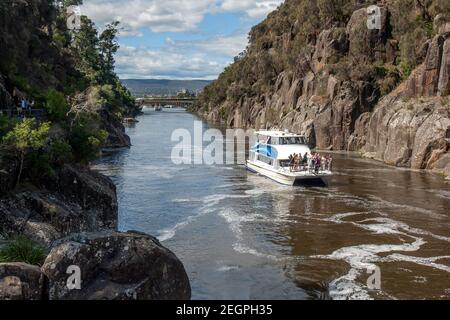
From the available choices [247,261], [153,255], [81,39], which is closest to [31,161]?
[247,261]

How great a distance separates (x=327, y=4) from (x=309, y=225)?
Answer: 77781 mm

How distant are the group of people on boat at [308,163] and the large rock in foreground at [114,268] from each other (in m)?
33.7

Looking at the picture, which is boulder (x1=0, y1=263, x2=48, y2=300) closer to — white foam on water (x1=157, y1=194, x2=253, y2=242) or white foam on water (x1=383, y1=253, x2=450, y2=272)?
white foam on water (x1=157, y1=194, x2=253, y2=242)

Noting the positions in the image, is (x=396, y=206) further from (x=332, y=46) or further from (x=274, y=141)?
(x=332, y=46)

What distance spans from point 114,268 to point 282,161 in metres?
38.0

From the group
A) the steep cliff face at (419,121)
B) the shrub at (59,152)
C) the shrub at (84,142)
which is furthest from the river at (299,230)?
the shrub at (59,152)

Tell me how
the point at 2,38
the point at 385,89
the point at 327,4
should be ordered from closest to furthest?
the point at 2,38, the point at 385,89, the point at 327,4

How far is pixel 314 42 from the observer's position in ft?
369

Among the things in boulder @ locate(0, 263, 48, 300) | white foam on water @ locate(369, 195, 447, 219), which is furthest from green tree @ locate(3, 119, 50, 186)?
white foam on water @ locate(369, 195, 447, 219)

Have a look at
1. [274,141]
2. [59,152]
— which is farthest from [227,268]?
[274,141]

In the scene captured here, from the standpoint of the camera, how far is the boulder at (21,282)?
14.4m

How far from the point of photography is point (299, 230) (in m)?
33.2
